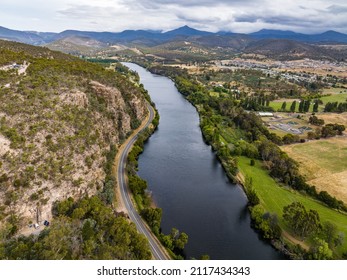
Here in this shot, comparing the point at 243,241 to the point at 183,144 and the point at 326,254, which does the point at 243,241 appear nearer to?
the point at 326,254

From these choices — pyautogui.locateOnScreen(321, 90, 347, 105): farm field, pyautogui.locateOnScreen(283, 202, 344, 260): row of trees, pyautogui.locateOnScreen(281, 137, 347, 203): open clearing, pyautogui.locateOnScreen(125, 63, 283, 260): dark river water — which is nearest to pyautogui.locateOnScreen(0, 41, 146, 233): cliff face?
pyautogui.locateOnScreen(125, 63, 283, 260): dark river water

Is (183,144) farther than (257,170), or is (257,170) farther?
(183,144)

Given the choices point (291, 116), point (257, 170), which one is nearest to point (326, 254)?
point (257, 170)

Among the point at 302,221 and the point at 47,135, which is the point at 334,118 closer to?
the point at 302,221

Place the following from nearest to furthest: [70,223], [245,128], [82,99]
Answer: [70,223] → [82,99] → [245,128]

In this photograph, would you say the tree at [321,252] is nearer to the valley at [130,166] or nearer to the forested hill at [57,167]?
the valley at [130,166]

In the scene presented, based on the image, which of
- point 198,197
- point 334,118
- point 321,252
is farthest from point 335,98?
point 321,252

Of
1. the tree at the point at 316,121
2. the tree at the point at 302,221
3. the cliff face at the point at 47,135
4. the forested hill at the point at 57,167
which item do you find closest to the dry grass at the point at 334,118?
the tree at the point at 316,121
